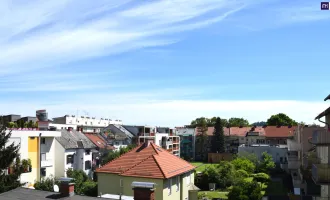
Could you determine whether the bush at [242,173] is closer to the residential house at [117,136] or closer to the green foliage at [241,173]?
Result: the green foliage at [241,173]

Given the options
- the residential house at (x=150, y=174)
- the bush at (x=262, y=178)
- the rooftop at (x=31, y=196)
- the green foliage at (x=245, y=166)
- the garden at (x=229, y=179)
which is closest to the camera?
the rooftop at (x=31, y=196)

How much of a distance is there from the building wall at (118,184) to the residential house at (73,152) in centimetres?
2445

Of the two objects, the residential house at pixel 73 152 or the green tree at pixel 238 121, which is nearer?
the residential house at pixel 73 152

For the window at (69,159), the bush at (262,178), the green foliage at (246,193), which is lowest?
the bush at (262,178)

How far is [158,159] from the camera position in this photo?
109ft

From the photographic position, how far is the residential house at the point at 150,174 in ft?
101

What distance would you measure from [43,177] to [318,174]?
37834mm

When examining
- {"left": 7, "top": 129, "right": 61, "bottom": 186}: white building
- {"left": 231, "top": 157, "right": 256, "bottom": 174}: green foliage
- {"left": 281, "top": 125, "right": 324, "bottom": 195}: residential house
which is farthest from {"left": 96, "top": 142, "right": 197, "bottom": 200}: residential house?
{"left": 231, "top": 157, "right": 256, "bottom": 174}: green foliage

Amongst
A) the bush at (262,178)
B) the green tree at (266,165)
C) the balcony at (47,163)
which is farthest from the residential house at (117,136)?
the bush at (262,178)

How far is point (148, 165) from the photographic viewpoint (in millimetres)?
32469

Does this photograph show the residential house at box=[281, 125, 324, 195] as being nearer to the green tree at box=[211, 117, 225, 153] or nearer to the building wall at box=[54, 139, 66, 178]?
the building wall at box=[54, 139, 66, 178]

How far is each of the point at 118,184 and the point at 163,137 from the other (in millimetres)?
67129

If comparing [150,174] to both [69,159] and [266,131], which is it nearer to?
[69,159]

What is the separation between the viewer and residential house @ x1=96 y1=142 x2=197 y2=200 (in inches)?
1216
